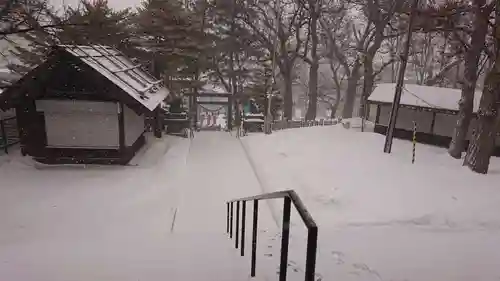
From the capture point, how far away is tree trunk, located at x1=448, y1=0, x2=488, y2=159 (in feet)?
38.8

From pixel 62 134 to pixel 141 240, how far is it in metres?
7.87

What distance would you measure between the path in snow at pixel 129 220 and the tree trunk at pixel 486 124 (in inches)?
275

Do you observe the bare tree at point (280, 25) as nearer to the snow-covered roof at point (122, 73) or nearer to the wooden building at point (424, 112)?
the wooden building at point (424, 112)

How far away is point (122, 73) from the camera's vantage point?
1460cm

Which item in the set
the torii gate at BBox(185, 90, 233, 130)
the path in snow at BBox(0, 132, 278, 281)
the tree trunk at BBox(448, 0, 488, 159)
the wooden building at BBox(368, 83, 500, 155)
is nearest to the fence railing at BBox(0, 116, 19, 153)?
the path in snow at BBox(0, 132, 278, 281)

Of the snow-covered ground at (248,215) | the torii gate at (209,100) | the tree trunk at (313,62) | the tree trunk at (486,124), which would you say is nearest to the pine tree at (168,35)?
the torii gate at (209,100)

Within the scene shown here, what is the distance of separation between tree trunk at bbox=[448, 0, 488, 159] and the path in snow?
7767 mm

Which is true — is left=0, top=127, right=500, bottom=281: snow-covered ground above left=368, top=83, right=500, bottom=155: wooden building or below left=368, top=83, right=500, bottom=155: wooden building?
below

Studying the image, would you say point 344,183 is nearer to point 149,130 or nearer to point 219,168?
point 219,168

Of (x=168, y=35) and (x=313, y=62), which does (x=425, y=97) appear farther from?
(x=168, y=35)

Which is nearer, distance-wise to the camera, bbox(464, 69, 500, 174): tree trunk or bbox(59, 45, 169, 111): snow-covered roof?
bbox(464, 69, 500, 174): tree trunk

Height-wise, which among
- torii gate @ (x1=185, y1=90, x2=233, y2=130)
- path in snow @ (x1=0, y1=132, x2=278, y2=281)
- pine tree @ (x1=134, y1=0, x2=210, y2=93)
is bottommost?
path in snow @ (x1=0, y1=132, x2=278, y2=281)

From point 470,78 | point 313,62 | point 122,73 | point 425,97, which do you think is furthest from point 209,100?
point 470,78

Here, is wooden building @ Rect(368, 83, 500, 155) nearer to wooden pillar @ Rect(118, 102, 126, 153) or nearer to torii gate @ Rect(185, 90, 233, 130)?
torii gate @ Rect(185, 90, 233, 130)
